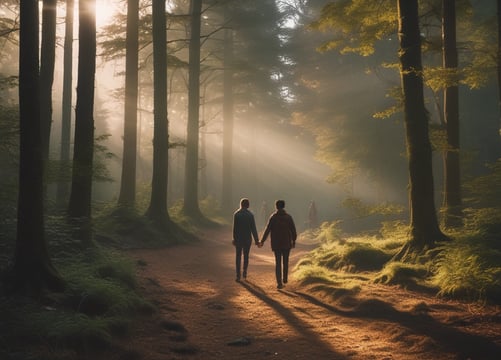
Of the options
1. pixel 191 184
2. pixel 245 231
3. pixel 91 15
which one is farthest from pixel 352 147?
pixel 91 15

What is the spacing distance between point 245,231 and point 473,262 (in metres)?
5.06

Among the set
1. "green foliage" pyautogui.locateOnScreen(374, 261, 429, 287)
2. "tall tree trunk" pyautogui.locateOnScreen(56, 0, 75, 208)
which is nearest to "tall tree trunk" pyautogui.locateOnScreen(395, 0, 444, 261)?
"green foliage" pyautogui.locateOnScreen(374, 261, 429, 287)

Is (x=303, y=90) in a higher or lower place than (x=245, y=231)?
higher

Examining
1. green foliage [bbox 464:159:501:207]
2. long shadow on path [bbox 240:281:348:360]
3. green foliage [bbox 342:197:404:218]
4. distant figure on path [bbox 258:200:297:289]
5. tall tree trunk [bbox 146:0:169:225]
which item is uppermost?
tall tree trunk [bbox 146:0:169:225]

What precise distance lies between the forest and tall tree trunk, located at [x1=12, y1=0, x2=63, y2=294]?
2 cm

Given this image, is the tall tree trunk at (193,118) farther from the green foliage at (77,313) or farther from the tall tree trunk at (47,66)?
the green foliage at (77,313)

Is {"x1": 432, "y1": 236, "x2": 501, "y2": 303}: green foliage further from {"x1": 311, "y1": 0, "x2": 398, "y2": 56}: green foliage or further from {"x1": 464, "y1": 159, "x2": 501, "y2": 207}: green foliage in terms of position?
{"x1": 311, "y1": 0, "x2": 398, "y2": 56}: green foliage

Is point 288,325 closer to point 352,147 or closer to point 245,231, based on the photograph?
point 245,231

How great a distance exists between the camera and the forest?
242 inches

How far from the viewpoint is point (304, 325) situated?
6.64 metres

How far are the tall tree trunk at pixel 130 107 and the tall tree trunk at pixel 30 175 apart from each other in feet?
35.7

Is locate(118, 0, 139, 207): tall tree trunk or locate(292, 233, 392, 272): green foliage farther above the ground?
locate(118, 0, 139, 207): tall tree trunk

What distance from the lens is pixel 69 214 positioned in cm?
1025

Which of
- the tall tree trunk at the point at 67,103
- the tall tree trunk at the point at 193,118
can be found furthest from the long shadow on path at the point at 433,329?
the tall tree trunk at the point at 193,118
